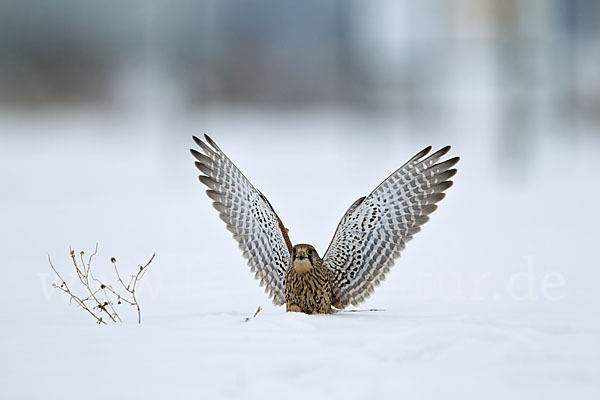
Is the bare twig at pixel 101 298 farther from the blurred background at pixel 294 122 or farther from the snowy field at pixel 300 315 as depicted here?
the blurred background at pixel 294 122

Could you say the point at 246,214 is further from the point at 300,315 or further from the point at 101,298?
the point at 101,298

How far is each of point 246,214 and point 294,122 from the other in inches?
515

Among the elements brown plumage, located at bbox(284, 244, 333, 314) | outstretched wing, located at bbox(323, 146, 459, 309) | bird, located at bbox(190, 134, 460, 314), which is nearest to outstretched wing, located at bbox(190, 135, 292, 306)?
bird, located at bbox(190, 134, 460, 314)

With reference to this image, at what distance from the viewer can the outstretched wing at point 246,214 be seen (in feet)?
9.98

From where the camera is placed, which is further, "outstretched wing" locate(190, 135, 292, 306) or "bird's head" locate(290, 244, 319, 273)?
"outstretched wing" locate(190, 135, 292, 306)

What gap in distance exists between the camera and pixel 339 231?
3010 mm

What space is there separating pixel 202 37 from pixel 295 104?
3.50 metres

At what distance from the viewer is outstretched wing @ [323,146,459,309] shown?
2.94 m

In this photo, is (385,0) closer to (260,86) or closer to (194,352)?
(260,86)

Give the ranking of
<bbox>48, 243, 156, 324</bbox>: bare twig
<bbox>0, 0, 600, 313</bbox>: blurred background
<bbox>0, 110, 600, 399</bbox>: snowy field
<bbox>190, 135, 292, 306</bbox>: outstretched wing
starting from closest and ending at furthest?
<bbox>0, 110, 600, 399</bbox>: snowy field < <bbox>48, 243, 156, 324</bbox>: bare twig < <bbox>190, 135, 292, 306</bbox>: outstretched wing < <bbox>0, 0, 600, 313</bbox>: blurred background

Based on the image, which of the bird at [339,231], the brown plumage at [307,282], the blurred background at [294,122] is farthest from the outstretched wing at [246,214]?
the blurred background at [294,122]

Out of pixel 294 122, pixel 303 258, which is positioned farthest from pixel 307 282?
pixel 294 122

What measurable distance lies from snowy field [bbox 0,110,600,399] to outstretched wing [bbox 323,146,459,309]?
27cm

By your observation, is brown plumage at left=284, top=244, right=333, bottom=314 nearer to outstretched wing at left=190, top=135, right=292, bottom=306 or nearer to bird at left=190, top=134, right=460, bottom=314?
bird at left=190, top=134, right=460, bottom=314
